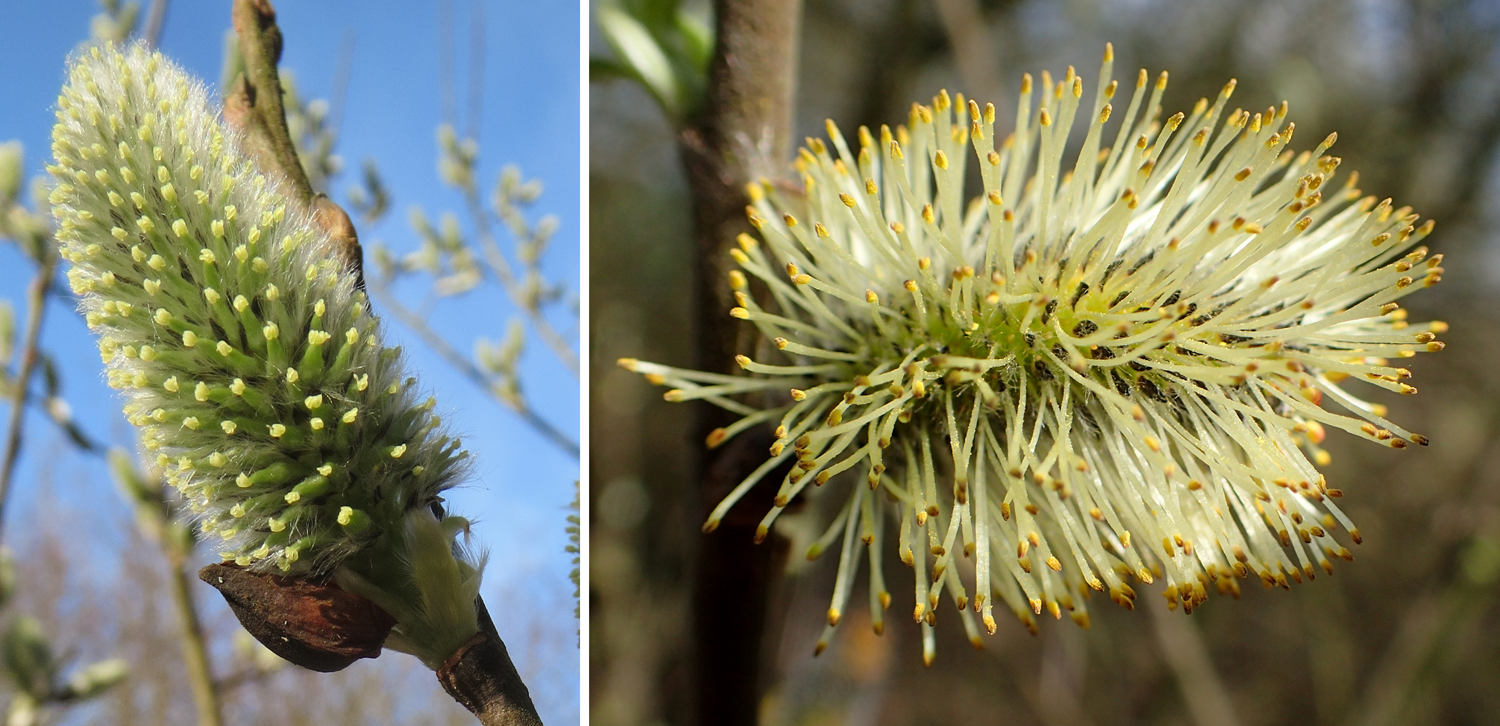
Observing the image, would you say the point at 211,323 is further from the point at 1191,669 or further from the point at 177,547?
the point at 1191,669

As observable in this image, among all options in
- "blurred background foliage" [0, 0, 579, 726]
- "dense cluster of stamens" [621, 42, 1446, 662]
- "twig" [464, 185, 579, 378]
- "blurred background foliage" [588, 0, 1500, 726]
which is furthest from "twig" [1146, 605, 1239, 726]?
"blurred background foliage" [0, 0, 579, 726]

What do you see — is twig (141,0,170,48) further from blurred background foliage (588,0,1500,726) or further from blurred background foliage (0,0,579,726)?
blurred background foliage (588,0,1500,726)

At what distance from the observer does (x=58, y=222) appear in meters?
0.43

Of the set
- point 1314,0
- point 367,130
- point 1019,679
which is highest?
point 1314,0

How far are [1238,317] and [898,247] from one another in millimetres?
205

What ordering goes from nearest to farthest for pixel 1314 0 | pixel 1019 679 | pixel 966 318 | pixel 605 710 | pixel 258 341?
pixel 258 341, pixel 966 318, pixel 605 710, pixel 1314 0, pixel 1019 679

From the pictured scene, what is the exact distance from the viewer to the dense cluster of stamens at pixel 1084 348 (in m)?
0.50

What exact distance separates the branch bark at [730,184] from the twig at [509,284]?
114 millimetres

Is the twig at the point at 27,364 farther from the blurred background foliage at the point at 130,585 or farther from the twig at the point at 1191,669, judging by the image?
the twig at the point at 1191,669

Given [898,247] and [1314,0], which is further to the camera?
[1314,0]

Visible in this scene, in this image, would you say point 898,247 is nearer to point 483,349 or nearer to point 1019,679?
point 483,349

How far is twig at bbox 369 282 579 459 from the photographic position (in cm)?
49

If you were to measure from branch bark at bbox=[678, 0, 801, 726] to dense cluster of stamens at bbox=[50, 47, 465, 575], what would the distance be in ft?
0.75

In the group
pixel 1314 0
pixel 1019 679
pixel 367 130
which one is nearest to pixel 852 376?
pixel 367 130
